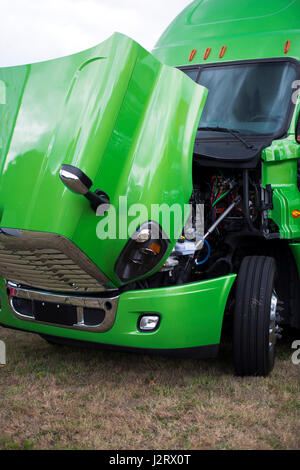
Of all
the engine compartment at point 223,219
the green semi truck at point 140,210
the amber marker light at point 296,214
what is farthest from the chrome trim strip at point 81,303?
the amber marker light at point 296,214

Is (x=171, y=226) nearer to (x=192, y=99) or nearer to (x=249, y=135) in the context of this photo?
(x=192, y=99)

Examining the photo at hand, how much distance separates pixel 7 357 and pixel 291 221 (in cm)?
254

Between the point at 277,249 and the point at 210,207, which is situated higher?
the point at 210,207

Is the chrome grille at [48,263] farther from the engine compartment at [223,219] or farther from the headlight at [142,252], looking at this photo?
the engine compartment at [223,219]

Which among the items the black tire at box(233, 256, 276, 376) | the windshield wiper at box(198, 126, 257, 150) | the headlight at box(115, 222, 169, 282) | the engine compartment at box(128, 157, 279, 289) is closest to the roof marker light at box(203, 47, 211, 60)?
the windshield wiper at box(198, 126, 257, 150)

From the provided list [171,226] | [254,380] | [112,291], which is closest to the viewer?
[171,226]

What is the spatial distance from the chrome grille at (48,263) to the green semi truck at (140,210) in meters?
0.01

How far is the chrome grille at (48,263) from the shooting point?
301cm

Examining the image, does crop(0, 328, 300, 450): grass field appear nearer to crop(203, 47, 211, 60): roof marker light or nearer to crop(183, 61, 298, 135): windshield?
crop(183, 61, 298, 135): windshield

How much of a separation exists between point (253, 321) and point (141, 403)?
0.95 m

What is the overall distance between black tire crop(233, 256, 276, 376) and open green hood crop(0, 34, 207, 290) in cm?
83

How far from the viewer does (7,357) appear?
13.9 ft

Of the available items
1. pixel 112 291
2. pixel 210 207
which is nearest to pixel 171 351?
pixel 112 291

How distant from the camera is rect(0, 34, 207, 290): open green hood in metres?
3.02
